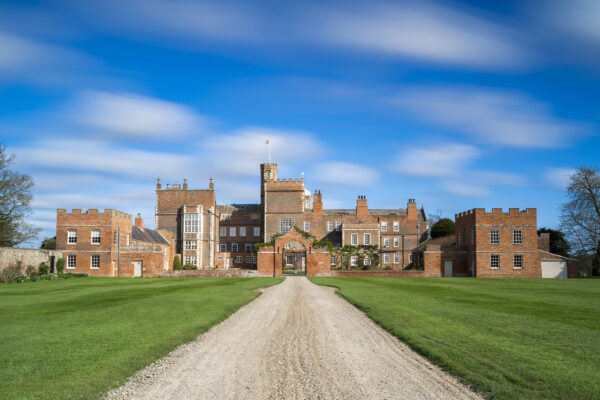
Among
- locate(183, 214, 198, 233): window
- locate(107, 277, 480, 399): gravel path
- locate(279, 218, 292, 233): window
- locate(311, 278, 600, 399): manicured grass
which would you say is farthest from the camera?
locate(279, 218, 292, 233): window

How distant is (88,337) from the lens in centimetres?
1225

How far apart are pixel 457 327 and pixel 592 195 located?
158 ft

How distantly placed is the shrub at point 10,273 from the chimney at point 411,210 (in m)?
52.3

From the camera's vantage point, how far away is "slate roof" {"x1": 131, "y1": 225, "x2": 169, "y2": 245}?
56.9 m

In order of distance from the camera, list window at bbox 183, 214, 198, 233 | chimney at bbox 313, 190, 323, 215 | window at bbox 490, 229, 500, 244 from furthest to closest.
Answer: chimney at bbox 313, 190, 323, 215
window at bbox 183, 214, 198, 233
window at bbox 490, 229, 500, 244

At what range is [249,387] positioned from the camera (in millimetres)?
8031

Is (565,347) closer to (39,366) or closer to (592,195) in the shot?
(39,366)

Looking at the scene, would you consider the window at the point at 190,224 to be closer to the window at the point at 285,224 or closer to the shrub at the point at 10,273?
the window at the point at 285,224

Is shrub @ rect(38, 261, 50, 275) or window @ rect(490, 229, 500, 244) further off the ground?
window @ rect(490, 229, 500, 244)

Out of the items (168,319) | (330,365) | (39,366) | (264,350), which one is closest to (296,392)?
(330,365)

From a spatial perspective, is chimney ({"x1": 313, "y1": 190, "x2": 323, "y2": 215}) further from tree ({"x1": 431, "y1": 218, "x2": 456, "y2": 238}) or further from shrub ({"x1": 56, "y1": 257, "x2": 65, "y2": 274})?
shrub ({"x1": 56, "y1": 257, "x2": 65, "y2": 274})

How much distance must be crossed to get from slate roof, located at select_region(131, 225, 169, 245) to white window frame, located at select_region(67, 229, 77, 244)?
20.6ft

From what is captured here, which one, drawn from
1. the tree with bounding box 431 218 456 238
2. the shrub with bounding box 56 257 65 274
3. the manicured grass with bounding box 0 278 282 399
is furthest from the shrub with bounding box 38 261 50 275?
the tree with bounding box 431 218 456 238

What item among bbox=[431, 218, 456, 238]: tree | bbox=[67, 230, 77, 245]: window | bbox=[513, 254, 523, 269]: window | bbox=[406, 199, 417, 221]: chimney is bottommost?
bbox=[513, 254, 523, 269]: window
